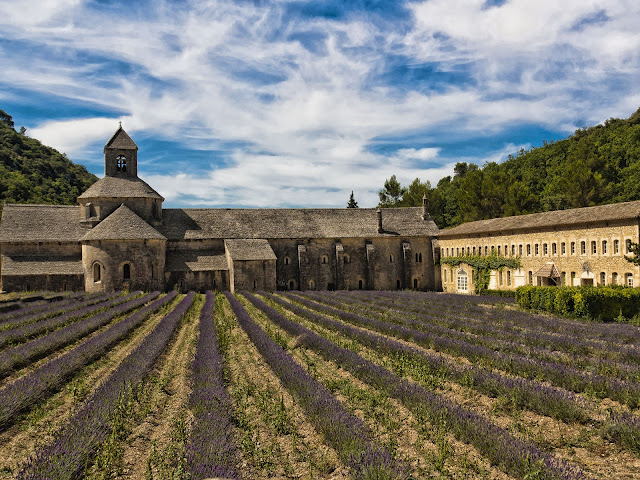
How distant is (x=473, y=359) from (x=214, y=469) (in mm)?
8288

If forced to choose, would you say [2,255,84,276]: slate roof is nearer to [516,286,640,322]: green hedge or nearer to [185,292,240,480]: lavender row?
[185,292,240,480]: lavender row

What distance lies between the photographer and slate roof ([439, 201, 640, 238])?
25.5m

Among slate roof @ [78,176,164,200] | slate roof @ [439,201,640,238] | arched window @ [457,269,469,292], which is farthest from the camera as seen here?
arched window @ [457,269,469,292]

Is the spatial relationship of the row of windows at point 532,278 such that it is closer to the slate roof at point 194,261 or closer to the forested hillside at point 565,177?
the forested hillside at point 565,177

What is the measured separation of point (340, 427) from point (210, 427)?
1.94 m

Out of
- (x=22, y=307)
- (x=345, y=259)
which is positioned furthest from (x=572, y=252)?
(x=22, y=307)

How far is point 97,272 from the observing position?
115 feet

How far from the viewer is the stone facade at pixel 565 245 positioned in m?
25.2

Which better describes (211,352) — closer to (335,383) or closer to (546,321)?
(335,383)

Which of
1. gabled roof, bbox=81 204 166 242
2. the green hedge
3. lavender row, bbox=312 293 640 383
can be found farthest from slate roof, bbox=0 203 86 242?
the green hedge

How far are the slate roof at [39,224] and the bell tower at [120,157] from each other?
4.69 m

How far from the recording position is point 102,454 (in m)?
6.31

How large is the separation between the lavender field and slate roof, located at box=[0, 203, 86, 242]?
24.2 m

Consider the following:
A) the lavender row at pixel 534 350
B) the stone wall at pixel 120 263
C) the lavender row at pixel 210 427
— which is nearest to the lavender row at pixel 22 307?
the stone wall at pixel 120 263
